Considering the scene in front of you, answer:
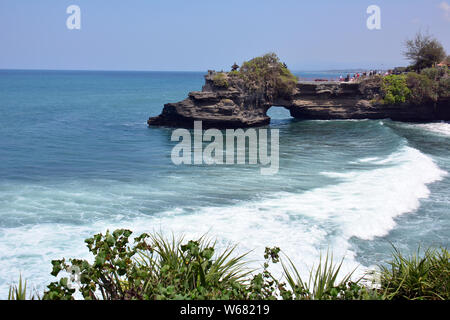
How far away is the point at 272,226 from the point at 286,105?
32.4m

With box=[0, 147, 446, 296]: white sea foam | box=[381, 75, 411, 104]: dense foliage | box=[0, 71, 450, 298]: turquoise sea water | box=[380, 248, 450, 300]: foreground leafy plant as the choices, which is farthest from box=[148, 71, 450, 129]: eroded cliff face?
box=[380, 248, 450, 300]: foreground leafy plant

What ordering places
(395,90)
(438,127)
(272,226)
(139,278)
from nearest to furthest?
(139,278) → (272,226) → (438,127) → (395,90)

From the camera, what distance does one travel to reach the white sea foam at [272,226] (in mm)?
13117

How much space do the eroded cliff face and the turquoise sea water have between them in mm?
8604

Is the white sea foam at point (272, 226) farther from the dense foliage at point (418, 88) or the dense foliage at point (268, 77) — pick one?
the dense foliage at point (418, 88)

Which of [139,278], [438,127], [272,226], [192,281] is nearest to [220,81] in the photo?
[438,127]

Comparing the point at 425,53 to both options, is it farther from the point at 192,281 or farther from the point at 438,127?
the point at 192,281

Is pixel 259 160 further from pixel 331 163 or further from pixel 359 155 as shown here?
pixel 359 155

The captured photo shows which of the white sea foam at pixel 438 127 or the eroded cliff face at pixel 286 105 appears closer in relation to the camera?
the white sea foam at pixel 438 127

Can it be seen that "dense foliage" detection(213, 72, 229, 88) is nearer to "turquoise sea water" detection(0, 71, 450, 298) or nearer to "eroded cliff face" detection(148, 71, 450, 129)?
"eroded cliff face" detection(148, 71, 450, 129)

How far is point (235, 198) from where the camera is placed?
1878cm

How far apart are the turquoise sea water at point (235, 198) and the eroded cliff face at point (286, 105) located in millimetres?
8604

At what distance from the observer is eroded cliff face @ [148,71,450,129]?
4122 centimetres

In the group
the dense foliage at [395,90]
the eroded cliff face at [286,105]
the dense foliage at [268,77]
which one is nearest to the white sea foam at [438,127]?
the eroded cliff face at [286,105]
